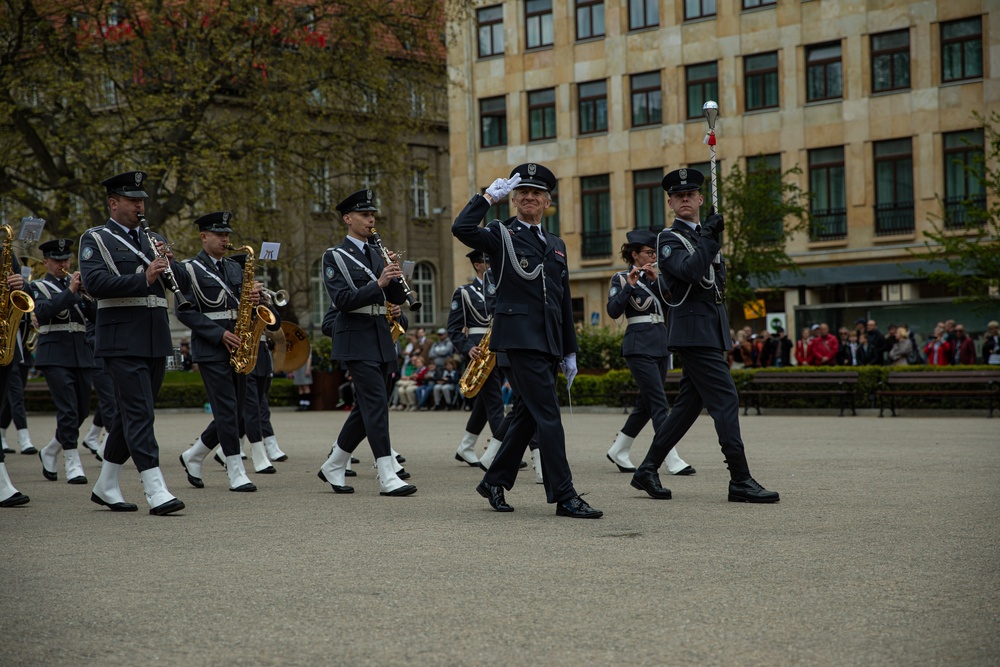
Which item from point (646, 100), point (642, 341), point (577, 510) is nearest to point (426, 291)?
point (646, 100)

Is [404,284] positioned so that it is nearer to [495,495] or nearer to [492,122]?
[495,495]

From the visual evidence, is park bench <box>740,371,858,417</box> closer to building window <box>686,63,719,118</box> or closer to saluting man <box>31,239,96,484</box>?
saluting man <box>31,239,96,484</box>

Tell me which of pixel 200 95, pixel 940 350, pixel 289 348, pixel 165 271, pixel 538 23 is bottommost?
pixel 940 350

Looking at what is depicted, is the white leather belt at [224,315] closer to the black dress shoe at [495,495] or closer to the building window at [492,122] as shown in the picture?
the black dress shoe at [495,495]

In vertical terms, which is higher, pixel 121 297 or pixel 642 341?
pixel 121 297

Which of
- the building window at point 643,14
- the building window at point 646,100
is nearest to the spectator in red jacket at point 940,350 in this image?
the building window at point 646,100

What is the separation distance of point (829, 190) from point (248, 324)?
3388 centimetres

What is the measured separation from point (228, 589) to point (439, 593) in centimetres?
98

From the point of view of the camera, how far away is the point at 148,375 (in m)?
9.50

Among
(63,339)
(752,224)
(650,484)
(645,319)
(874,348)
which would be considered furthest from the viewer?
(752,224)

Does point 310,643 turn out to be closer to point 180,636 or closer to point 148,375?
point 180,636

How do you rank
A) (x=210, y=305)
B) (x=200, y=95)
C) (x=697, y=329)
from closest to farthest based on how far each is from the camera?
(x=697, y=329) → (x=210, y=305) → (x=200, y=95)

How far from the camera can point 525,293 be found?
8.88 meters

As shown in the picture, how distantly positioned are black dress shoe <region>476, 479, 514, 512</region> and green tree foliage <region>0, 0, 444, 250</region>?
61.9ft
